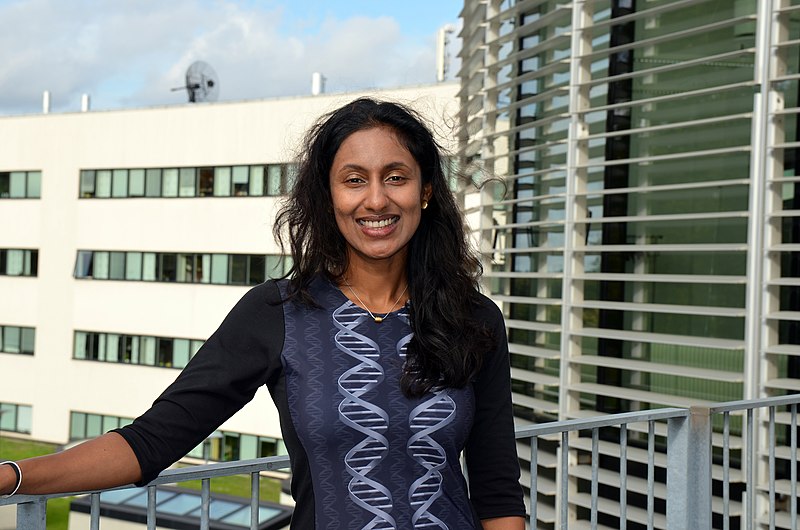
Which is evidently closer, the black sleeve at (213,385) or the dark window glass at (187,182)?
the black sleeve at (213,385)

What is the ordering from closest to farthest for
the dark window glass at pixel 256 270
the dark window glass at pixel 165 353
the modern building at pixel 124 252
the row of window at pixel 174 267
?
the dark window glass at pixel 256 270
the row of window at pixel 174 267
the modern building at pixel 124 252
the dark window glass at pixel 165 353

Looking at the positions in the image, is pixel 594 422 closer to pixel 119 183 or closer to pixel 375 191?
pixel 375 191

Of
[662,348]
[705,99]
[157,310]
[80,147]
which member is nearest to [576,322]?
[662,348]

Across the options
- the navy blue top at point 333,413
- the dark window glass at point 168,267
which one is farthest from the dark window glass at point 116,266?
the navy blue top at point 333,413

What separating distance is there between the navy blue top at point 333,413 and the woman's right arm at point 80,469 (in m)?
0.05

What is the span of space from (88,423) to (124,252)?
6365 millimetres

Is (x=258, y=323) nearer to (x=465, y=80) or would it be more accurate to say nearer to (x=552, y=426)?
(x=552, y=426)

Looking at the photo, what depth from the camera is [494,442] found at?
2.27m

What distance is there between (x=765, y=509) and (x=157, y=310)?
29.8 metres

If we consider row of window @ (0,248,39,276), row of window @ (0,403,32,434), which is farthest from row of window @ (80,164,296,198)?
row of window @ (0,403,32,434)

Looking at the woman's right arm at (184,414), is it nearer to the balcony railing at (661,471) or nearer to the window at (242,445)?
the balcony railing at (661,471)

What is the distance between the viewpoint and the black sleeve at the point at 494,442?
2.25 metres

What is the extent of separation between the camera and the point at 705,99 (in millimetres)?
5789

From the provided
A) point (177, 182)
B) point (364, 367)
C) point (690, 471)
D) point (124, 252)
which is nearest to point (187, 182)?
point (177, 182)
